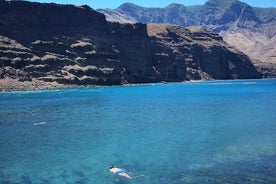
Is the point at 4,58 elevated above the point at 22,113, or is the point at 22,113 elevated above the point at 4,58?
the point at 4,58

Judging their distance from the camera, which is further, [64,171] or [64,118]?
[64,118]

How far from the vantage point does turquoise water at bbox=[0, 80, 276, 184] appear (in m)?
39.2

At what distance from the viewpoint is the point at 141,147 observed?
175ft

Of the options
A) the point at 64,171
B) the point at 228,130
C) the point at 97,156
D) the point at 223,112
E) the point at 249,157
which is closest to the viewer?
the point at 64,171

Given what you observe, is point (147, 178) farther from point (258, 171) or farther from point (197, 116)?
point (197, 116)

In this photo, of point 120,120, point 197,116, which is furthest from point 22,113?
point 197,116

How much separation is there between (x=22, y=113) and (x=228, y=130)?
1959 inches

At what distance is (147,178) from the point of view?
38.0m

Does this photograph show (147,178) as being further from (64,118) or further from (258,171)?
(64,118)

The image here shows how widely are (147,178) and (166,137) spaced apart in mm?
22657

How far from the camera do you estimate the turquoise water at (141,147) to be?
1542 inches

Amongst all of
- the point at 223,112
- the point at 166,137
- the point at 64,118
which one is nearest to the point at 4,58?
the point at 64,118

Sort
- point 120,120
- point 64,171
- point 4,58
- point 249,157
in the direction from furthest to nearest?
1. point 4,58
2. point 120,120
3. point 249,157
4. point 64,171

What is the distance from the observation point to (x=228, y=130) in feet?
215
